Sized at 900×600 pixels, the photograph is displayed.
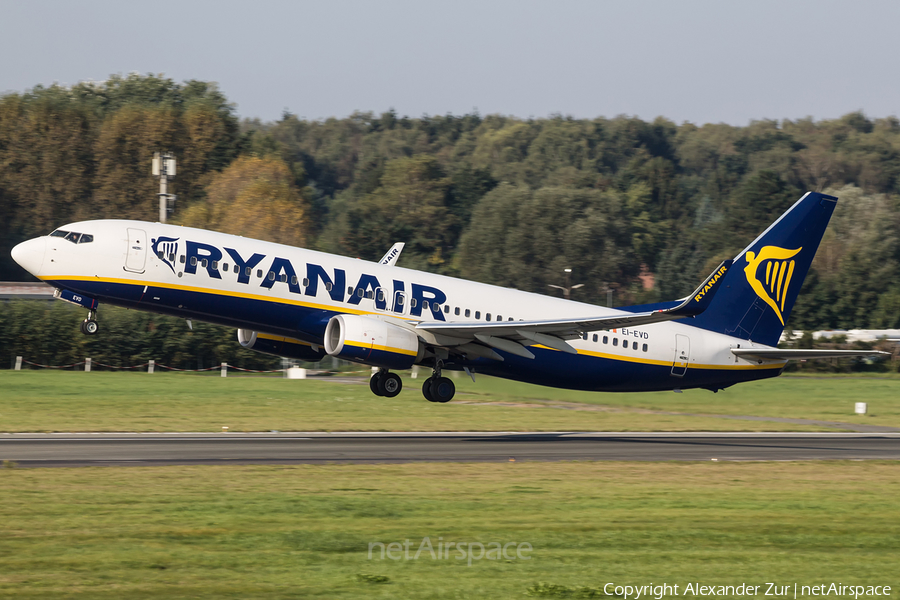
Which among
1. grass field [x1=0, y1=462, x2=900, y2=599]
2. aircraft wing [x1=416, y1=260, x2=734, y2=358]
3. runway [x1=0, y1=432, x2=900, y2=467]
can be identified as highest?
aircraft wing [x1=416, y1=260, x2=734, y2=358]

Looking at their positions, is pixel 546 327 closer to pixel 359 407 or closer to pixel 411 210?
pixel 359 407

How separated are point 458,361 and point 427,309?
2276 mm

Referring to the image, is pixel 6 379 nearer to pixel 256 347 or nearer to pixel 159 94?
pixel 256 347

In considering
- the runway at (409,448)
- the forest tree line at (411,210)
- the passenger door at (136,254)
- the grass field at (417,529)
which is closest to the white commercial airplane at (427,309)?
the passenger door at (136,254)

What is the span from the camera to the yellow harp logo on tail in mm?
40406

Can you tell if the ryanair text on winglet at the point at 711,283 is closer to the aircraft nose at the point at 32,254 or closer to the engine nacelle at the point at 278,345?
the engine nacelle at the point at 278,345

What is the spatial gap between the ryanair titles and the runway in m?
4.45

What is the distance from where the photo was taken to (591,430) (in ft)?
132

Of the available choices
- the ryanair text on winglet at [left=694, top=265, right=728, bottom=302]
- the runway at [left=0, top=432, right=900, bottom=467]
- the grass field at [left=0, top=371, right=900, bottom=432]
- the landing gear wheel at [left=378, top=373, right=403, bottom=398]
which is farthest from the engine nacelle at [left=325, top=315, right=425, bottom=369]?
the ryanair text on winglet at [left=694, top=265, right=728, bottom=302]

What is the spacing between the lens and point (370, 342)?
32.4 meters

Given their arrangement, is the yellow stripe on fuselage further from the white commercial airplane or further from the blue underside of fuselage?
the blue underside of fuselage

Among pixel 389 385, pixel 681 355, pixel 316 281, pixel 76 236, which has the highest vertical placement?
pixel 76 236

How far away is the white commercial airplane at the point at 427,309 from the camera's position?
3189 cm

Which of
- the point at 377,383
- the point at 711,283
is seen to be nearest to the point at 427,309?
the point at 377,383
